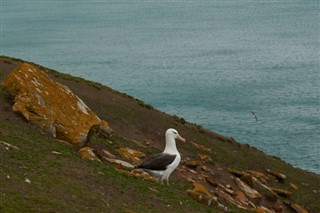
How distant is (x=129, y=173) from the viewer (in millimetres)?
26062

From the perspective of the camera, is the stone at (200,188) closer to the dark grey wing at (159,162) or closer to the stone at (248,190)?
the dark grey wing at (159,162)

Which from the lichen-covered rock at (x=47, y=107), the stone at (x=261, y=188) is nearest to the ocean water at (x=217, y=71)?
the stone at (x=261, y=188)

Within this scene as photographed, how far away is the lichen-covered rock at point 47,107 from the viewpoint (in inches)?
1126

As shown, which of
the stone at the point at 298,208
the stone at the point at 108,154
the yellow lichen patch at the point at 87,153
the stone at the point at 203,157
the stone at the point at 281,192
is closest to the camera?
the yellow lichen patch at the point at 87,153

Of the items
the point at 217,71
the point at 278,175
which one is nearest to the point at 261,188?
the point at 278,175

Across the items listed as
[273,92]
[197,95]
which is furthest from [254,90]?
[197,95]

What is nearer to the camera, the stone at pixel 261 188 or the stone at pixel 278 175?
the stone at pixel 261 188

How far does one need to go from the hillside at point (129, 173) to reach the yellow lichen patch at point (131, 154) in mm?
352

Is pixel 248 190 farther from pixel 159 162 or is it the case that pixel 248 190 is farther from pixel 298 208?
pixel 159 162

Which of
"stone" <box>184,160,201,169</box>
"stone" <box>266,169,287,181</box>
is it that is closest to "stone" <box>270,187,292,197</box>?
"stone" <box>266,169,287,181</box>

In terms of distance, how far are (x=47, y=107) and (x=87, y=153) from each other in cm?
337

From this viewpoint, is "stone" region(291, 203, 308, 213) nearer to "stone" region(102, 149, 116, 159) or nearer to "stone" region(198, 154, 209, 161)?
"stone" region(198, 154, 209, 161)

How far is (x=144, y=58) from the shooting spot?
5655 inches

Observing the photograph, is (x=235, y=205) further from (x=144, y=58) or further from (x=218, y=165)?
(x=144, y=58)
